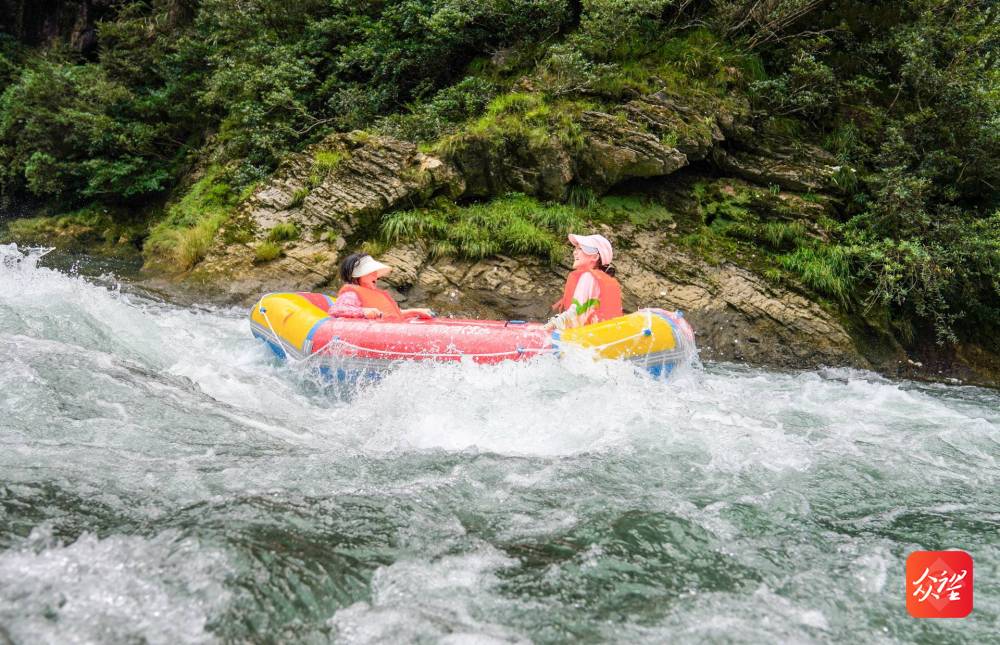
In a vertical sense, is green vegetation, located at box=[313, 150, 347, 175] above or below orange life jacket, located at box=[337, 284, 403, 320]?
above

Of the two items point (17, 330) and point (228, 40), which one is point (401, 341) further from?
point (228, 40)

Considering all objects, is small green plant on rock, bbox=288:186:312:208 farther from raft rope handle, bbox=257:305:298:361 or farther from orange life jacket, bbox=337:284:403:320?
orange life jacket, bbox=337:284:403:320

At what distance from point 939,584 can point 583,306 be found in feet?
11.1

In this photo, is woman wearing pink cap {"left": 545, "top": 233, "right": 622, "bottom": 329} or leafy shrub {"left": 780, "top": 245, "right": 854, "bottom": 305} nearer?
woman wearing pink cap {"left": 545, "top": 233, "right": 622, "bottom": 329}

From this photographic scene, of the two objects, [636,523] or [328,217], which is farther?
[328,217]

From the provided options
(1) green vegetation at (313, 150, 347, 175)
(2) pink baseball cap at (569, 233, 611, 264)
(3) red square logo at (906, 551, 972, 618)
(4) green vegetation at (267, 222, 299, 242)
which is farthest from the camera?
(1) green vegetation at (313, 150, 347, 175)

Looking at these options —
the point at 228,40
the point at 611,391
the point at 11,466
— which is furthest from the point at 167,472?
the point at 228,40

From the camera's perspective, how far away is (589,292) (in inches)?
227

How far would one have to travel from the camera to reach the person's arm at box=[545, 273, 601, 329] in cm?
571

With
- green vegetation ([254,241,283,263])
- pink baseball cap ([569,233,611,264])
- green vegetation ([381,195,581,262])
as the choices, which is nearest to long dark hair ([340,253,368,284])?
pink baseball cap ([569,233,611,264])

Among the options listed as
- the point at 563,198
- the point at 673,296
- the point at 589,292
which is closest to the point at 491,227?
the point at 563,198

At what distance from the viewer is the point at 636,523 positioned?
10.1ft

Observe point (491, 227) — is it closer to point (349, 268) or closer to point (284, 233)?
point (284, 233)

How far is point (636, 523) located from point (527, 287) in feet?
17.9
